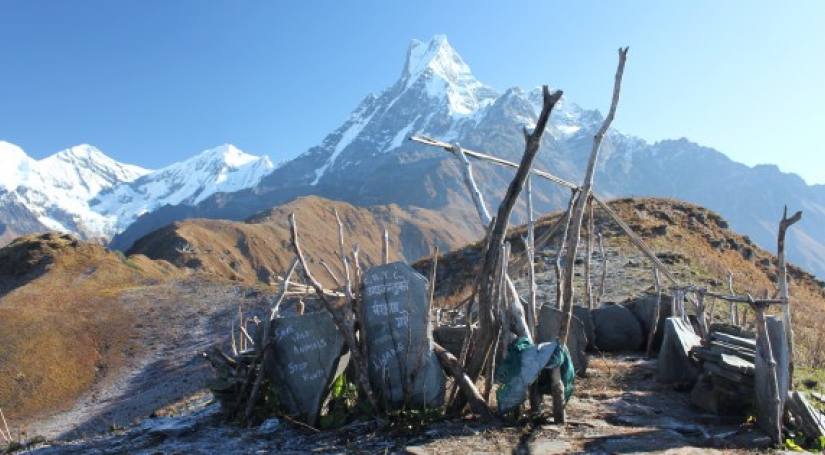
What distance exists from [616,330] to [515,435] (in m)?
5.60

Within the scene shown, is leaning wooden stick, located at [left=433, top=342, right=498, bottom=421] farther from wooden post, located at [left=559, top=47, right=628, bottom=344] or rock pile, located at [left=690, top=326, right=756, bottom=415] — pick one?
rock pile, located at [left=690, top=326, right=756, bottom=415]

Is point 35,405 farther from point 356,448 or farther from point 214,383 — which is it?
point 356,448

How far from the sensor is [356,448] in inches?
233

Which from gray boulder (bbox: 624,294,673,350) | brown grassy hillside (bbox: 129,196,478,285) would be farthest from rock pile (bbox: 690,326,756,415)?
brown grassy hillside (bbox: 129,196,478,285)

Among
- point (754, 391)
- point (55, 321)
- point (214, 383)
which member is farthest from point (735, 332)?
point (55, 321)

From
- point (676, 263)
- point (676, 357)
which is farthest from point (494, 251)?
point (676, 263)

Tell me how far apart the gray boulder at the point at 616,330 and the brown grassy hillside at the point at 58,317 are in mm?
21704

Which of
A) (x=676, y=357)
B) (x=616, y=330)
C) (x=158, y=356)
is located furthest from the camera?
(x=158, y=356)

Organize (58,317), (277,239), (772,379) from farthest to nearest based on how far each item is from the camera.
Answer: (277,239) → (58,317) → (772,379)

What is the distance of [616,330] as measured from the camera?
35.7 ft

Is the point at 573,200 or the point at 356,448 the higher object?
the point at 573,200

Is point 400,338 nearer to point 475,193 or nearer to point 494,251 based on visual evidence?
point 494,251

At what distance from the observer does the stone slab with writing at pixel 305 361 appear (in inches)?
278

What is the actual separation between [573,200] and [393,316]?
2439 millimetres
